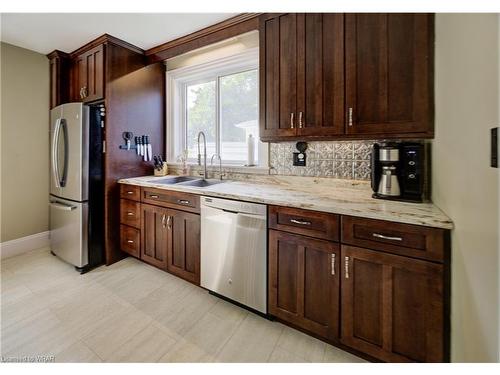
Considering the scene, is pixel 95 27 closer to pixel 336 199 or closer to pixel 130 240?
pixel 130 240

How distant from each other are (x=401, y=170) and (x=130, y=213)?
8.14 ft

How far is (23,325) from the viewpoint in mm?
1667

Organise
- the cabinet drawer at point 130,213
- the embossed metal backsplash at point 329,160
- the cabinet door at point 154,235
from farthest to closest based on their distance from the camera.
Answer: the cabinet drawer at point 130,213
the cabinet door at point 154,235
the embossed metal backsplash at point 329,160

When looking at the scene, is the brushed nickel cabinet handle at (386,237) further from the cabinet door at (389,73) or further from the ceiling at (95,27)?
the ceiling at (95,27)

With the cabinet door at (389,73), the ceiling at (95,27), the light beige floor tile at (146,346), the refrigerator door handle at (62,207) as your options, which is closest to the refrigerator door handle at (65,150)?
the refrigerator door handle at (62,207)

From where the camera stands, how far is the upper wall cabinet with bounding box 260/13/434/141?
1.37 meters

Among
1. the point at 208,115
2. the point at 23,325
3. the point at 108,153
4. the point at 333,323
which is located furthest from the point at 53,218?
the point at 333,323

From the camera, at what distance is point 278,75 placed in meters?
1.83

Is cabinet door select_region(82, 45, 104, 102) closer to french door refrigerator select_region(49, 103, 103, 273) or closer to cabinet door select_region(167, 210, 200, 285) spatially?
french door refrigerator select_region(49, 103, 103, 273)

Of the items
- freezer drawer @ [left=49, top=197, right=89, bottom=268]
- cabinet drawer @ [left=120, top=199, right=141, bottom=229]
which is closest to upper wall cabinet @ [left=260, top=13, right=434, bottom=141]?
cabinet drawer @ [left=120, top=199, right=141, bottom=229]

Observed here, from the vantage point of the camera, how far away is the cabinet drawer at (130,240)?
2492 mm

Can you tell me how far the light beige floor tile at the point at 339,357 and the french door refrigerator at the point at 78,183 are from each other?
2373 millimetres

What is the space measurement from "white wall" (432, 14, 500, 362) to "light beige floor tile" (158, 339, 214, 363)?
4.14 ft

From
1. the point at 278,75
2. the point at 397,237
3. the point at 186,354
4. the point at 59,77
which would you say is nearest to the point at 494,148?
the point at 397,237
